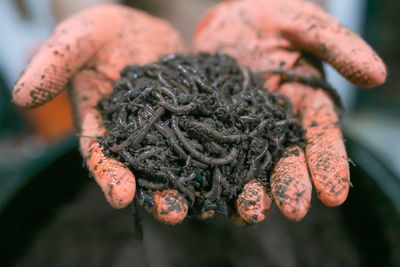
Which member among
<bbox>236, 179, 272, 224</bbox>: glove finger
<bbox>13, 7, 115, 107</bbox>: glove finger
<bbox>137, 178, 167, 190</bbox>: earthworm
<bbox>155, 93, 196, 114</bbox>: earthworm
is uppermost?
<bbox>13, 7, 115, 107</bbox>: glove finger

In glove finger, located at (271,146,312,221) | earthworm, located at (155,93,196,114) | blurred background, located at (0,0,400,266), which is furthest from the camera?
blurred background, located at (0,0,400,266)

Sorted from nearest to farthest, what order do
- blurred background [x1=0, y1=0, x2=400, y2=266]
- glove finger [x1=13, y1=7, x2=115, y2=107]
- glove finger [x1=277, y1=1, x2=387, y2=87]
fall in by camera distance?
1. glove finger [x1=13, y1=7, x2=115, y2=107]
2. glove finger [x1=277, y1=1, x2=387, y2=87]
3. blurred background [x1=0, y1=0, x2=400, y2=266]

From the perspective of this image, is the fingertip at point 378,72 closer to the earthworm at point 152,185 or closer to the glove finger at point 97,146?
the earthworm at point 152,185

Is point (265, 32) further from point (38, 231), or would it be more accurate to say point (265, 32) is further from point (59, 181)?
point (38, 231)

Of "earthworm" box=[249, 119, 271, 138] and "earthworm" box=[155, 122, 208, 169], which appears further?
"earthworm" box=[249, 119, 271, 138]

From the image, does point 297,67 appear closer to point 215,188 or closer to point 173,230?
point 215,188

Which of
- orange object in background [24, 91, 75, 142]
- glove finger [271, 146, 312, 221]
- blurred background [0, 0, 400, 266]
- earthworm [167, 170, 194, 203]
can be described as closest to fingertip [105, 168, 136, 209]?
earthworm [167, 170, 194, 203]

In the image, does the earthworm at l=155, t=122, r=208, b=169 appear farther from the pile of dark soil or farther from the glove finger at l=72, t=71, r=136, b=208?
the glove finger at l=72, t=71, r=136, b=208

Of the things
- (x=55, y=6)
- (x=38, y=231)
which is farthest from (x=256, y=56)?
(x=55, y=6)

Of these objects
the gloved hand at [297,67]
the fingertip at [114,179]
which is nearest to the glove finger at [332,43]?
the gloved hand at [297,67]
